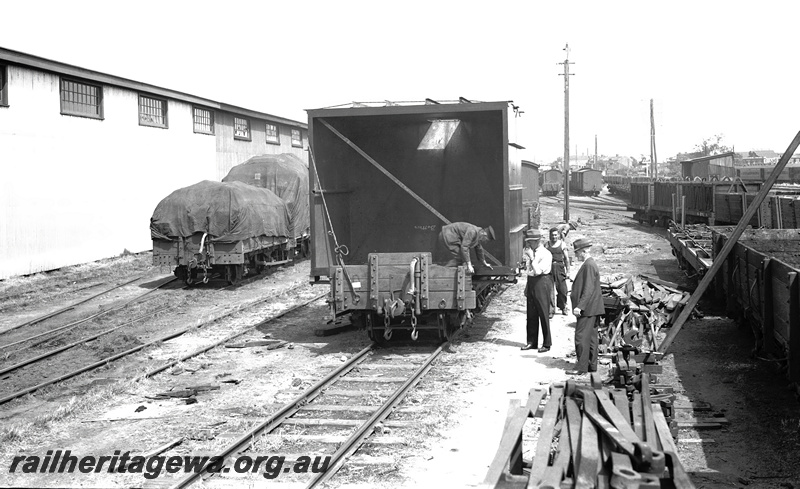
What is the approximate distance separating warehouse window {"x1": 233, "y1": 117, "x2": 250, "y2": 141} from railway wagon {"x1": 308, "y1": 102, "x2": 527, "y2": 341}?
2023 cm

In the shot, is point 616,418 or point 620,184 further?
point 620,184

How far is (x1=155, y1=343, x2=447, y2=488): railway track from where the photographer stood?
21.2ft

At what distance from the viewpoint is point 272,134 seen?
35.7 meters

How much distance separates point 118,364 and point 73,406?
240 centimetres

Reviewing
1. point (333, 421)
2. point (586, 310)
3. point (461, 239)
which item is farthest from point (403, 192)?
point (333, 421)

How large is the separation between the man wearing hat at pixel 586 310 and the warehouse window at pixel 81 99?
1726 centimetres

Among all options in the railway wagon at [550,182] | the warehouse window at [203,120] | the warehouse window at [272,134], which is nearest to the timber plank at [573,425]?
the warehouse window at [203,120]

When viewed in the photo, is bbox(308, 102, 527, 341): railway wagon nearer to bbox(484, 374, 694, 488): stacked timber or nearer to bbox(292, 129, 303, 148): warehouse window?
bbox(484, 374, 694, 488): stacked timber

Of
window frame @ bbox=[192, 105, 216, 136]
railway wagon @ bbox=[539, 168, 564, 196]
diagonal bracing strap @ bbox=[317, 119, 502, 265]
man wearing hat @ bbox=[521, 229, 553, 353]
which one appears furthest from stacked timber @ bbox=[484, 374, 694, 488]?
railway wagon @ bbox=[539, 168, 564, 196]

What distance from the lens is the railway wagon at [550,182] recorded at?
70.1 m

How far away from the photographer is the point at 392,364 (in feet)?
34.1

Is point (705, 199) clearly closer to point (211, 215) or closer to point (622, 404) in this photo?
point (211, 215)

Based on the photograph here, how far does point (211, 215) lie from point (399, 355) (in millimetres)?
8243

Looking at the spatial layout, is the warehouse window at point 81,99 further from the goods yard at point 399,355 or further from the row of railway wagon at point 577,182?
the row of railway wagon at point 577,182
